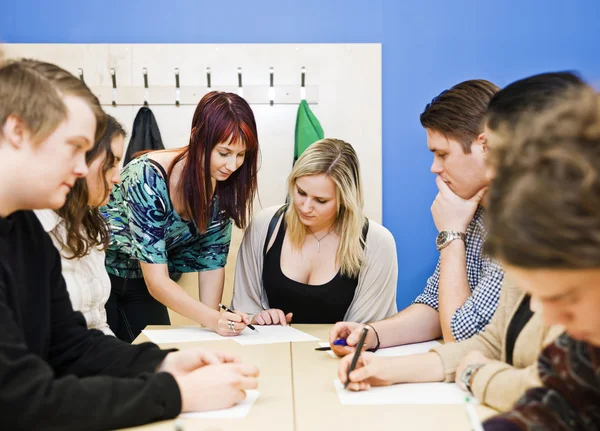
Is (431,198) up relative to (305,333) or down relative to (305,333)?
up

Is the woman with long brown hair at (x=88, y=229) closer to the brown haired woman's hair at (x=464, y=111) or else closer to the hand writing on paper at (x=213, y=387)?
the hand writing on paper at (x=213, y=387)

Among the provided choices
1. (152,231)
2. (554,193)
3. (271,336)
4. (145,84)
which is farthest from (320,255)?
(554,193)

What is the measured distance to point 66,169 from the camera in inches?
41.5

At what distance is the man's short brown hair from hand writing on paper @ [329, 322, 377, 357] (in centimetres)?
87

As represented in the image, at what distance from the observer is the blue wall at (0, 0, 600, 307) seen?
3188 mm

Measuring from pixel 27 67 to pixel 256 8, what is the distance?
227 cm

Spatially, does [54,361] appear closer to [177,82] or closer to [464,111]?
[464,111]

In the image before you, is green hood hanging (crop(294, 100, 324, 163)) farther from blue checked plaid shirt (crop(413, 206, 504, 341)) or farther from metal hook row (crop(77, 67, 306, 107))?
blue checked plaid shirt (crop(413, 206, 504, 341))

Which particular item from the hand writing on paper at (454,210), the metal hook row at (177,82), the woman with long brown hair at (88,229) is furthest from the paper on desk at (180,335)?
the metal hook row at (177,82)

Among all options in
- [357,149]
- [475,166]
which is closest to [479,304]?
[475,166]

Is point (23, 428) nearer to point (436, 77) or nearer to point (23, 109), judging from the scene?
point (23, 109)

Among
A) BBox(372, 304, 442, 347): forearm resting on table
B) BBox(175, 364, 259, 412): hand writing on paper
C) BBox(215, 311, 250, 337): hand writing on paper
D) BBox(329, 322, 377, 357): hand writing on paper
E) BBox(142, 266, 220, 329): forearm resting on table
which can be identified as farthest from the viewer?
BBox(142, 266, 220, 329): forearm resting on table

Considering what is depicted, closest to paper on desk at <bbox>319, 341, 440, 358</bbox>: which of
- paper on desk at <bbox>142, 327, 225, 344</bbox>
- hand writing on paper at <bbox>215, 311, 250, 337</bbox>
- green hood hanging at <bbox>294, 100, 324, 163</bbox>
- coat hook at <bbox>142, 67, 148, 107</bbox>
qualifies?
hand writing on paper at <bbox>215, 311, 250, 337</bbox>

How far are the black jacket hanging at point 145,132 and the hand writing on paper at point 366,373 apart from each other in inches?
76.7
